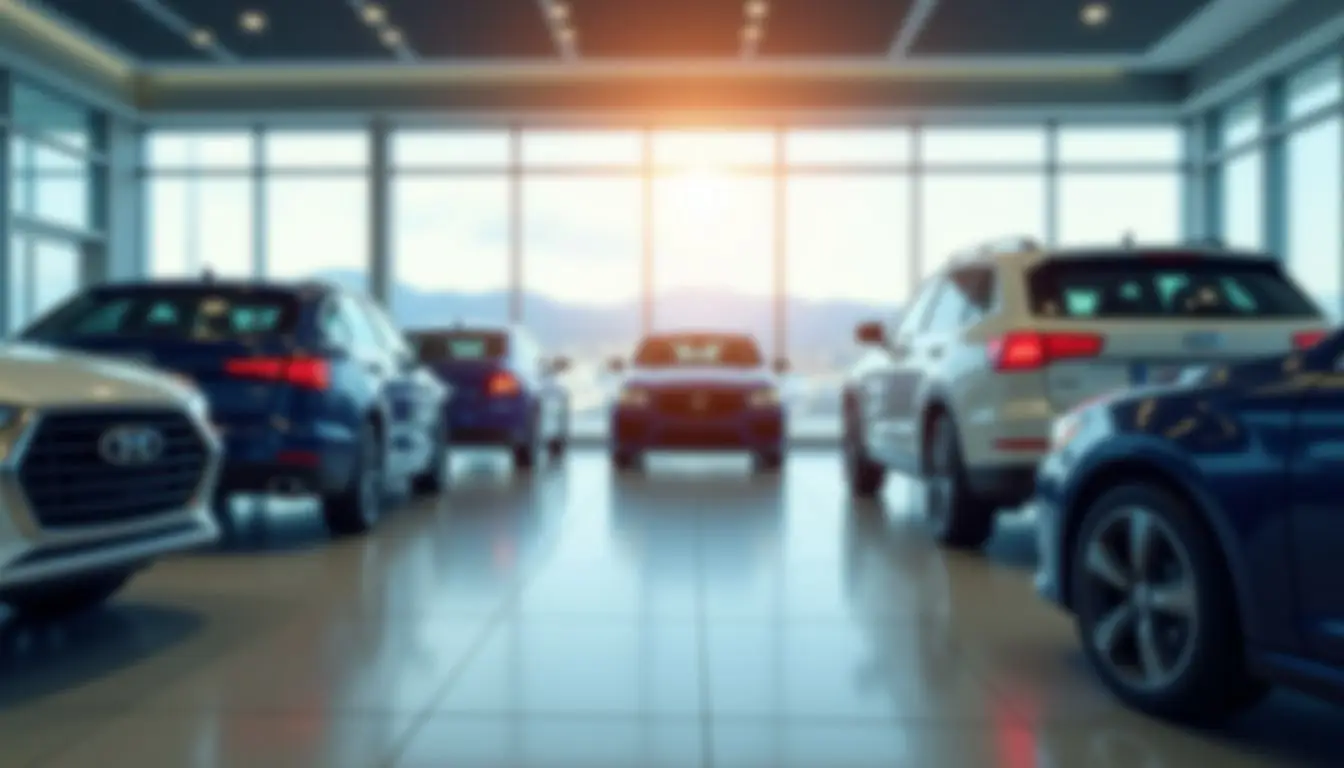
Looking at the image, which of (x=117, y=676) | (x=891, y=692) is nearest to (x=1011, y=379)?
(x=891, y=692)

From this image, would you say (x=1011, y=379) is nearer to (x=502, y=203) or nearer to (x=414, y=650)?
(x=414, y=650)

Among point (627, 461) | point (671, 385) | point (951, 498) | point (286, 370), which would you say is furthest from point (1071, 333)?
point (627, 461)

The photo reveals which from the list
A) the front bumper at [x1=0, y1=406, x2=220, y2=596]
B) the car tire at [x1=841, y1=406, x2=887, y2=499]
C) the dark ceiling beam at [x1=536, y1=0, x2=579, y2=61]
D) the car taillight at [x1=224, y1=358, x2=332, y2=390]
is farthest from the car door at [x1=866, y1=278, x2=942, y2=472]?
the dark ceiling beam at [x1=536, y1=0, x2=579, y2=61]

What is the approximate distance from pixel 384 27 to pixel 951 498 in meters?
11.0

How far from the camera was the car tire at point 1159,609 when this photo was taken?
3.71 m

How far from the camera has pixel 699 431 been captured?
12.9 meters

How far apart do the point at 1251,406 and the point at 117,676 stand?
3723mm

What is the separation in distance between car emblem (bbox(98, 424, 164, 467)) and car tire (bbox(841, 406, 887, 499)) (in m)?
6.76

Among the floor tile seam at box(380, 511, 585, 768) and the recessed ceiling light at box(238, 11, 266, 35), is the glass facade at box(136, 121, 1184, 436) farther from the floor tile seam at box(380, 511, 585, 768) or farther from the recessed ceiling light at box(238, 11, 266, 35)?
the floor tile seam at box(380, 511, 585, 768)

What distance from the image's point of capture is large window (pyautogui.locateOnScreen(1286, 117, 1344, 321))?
15398mm

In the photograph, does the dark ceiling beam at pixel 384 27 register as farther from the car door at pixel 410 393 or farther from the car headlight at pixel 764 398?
the car door at pixel 410 393

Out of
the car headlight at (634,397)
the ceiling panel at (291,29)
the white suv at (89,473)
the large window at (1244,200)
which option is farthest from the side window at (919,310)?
the large window at (1244,200)

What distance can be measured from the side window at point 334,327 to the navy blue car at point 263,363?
0.01m

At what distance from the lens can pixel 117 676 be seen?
4547 millimetres
